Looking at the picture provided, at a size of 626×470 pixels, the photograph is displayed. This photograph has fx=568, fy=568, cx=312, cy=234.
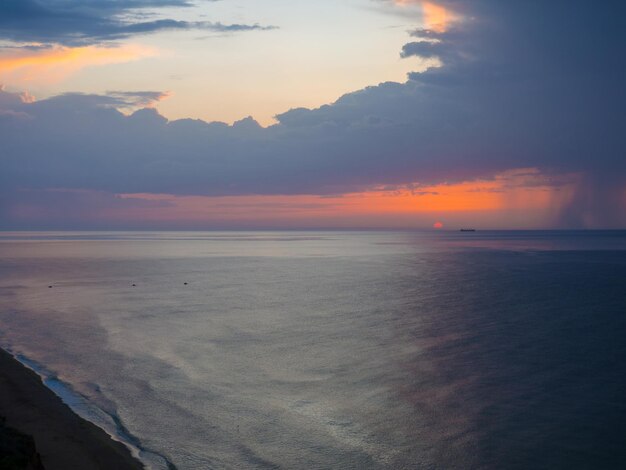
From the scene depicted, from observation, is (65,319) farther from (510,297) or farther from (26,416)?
(510,297)

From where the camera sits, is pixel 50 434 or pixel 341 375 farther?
pixel 341 375

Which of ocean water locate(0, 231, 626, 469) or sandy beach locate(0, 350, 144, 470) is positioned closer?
sandy beach locate(0, 350, 144, 470)

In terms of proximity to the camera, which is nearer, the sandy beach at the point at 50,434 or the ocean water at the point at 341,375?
the sandy beach at the point at 50,434

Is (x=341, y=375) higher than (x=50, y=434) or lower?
lower

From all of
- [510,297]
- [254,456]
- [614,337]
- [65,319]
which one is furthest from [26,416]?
[510,297]
